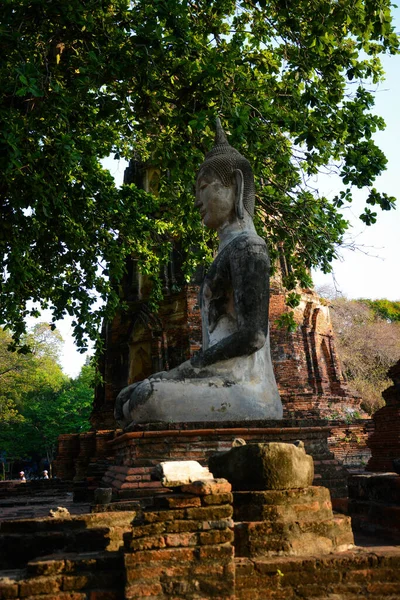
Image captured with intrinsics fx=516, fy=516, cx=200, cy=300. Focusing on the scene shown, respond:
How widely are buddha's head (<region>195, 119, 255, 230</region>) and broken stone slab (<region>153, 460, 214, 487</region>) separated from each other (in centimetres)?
257

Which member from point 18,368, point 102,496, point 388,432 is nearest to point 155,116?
point 102,496

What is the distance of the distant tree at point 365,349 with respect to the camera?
2631 centimetres

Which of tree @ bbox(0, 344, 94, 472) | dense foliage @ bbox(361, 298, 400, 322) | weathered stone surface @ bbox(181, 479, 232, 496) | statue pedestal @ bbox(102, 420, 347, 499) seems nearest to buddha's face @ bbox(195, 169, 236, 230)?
statue pedestal @ bbox(102, 420, 347, 499)

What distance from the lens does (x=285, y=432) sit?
349cm

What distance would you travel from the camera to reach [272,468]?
8.15ft

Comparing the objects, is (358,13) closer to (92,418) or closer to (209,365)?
(209,365)

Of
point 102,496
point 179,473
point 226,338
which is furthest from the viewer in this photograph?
point 226,338

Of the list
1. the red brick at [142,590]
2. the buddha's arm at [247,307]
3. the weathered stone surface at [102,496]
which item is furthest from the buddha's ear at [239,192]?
the red brick at [142,590]

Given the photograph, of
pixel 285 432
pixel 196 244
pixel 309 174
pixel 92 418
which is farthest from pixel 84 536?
pixel 92 418

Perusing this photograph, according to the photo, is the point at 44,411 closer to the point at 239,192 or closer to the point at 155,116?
the point at 155,116

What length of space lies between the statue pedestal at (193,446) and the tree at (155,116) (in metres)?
3.05

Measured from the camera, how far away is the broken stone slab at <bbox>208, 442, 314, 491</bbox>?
2477 millimetres

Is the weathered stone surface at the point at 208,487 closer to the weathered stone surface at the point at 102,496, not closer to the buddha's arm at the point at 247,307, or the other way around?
the weathered stone surface at the point at 102,496

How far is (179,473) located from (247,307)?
5.71 feet
